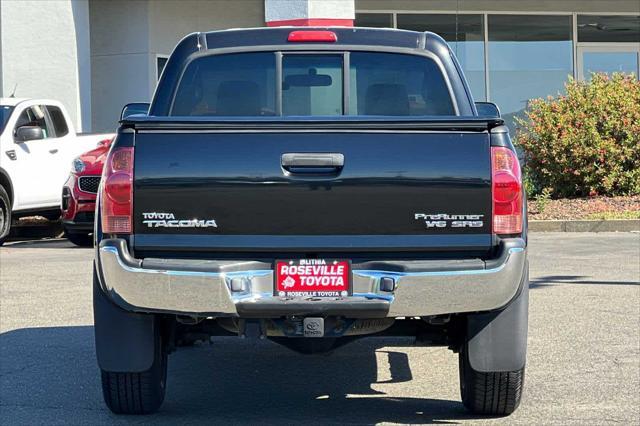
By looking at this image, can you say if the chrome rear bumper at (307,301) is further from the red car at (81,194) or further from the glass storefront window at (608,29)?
the glass storefront window at (608,29)

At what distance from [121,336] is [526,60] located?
21353 mm

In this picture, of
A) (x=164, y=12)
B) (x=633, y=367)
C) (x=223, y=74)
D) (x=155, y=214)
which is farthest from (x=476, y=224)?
(x=164, y=12)

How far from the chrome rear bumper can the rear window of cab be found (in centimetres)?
148

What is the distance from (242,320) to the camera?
575 centimetres

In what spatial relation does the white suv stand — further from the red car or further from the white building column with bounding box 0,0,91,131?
the white building column with bounding box 0,0,91,131

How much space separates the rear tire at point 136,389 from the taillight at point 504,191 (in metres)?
1.81

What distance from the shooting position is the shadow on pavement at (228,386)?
20.7 feet

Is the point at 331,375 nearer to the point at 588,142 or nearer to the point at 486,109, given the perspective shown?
the point at 486,109

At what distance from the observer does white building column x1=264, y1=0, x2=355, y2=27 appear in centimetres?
2095

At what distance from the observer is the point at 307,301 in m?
5.44

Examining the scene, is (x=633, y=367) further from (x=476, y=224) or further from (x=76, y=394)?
(x=76, y=394)

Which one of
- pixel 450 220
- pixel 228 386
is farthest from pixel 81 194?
pixel 450 220

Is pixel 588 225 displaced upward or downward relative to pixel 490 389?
downward

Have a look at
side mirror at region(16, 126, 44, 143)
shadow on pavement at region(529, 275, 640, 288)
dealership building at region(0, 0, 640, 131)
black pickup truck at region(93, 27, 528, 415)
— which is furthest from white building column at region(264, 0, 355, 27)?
black pickup truck at region(93, 27, 528, 415)
